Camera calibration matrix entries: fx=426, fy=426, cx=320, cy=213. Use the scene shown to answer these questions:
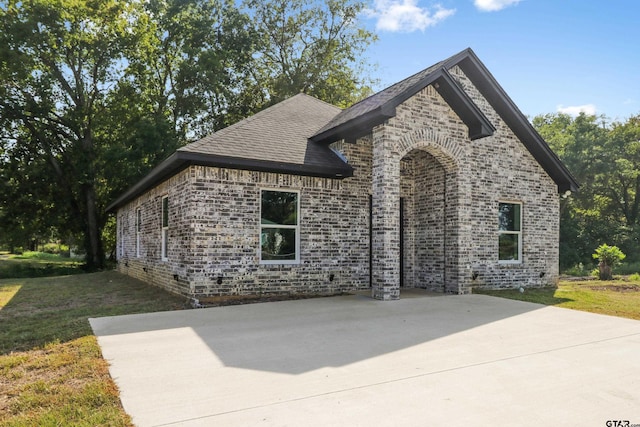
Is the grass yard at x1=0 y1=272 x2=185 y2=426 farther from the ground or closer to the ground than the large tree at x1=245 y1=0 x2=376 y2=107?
closer to the ground

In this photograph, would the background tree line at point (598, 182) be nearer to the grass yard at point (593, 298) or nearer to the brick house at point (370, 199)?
the grass yard at point (593, 298)

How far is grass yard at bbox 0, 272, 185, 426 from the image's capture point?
3459 millimetres

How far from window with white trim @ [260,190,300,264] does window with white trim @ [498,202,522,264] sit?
19.1 feet

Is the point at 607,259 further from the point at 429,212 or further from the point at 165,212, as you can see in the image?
the point at 165,212

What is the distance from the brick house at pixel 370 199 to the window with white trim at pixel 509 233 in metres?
0.03

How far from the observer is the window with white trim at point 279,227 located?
9.59m

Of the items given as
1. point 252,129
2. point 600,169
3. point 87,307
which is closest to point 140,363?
point 87,307

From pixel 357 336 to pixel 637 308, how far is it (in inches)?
255

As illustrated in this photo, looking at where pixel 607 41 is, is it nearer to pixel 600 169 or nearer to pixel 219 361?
pixel 219 361

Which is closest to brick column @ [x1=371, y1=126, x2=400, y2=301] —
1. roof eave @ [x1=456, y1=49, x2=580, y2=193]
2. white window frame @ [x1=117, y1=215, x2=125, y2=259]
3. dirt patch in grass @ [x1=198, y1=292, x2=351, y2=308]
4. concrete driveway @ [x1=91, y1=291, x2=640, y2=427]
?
concrete driveway @ [x1=91, y1=291, x2=640, y2=427]

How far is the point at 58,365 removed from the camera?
4730mm

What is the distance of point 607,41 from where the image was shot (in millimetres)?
11789

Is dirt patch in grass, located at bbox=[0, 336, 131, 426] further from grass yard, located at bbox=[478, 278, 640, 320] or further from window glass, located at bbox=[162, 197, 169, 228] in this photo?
grass yard, located at bbox=[478, 278, 640, 320]

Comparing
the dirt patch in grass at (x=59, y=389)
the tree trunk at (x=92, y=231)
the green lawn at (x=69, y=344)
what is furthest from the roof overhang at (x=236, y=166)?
the tree trunk at (x=92, y=231)
